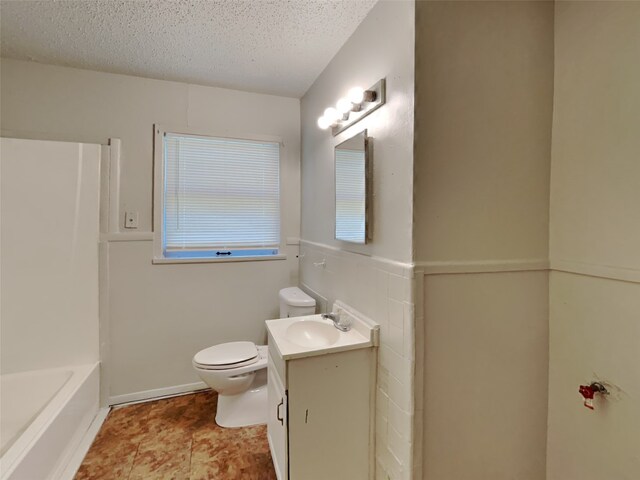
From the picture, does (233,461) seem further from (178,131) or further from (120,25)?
(120,25)

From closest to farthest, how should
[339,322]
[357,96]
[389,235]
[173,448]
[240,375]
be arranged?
1. [389,235]
2. [357,96]
3. [339,322]
4. [173,448]
5. [240,375]

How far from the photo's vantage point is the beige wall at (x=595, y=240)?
1085mm

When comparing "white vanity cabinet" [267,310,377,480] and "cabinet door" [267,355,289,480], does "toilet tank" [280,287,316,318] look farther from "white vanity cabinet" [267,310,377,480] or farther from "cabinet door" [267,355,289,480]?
"white vanity cabinet" [267,310,377,480]

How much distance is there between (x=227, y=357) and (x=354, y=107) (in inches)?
65.2

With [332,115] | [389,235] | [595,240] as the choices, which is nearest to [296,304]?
[389,235]

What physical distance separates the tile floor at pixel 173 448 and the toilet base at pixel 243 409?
1.9 inches

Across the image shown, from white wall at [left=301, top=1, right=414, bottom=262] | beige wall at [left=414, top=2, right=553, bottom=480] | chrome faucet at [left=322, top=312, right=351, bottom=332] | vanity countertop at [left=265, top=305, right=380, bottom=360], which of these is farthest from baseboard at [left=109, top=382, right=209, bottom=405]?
beige wall at [left=414, top=2, right=553, bottom=480]

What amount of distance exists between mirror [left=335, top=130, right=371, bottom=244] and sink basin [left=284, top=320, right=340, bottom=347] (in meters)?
0.49

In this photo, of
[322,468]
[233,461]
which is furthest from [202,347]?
[322,468]

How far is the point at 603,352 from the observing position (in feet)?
3.88

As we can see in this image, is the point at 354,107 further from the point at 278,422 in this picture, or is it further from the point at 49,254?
the point at 49,254

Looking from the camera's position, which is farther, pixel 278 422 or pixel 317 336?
pixel 317 336

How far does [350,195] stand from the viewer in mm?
1663

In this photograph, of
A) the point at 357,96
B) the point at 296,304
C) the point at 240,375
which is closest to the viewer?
the point at 357,96
